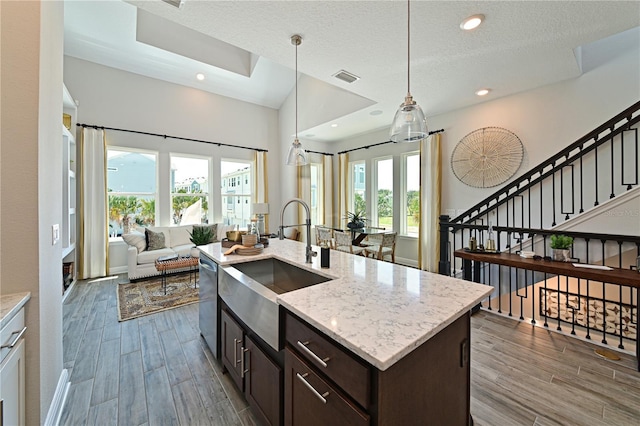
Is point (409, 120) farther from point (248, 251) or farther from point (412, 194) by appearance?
point (412, 194)

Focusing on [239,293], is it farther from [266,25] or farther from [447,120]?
[447,120]

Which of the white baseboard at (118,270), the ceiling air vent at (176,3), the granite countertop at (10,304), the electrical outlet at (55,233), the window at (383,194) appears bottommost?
the white baseboard at (118,270)

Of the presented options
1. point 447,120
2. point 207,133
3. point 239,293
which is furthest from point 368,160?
point 239,293

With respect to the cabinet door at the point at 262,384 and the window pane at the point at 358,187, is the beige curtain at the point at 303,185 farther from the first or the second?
the cabinet door at the point at 262,384

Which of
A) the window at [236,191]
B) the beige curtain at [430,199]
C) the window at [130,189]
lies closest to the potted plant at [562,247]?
the beige curtain at [430,199]

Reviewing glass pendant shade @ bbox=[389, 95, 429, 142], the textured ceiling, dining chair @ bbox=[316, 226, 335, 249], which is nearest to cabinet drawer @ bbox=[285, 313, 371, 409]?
glass pendant shade @ bbox=[389, 95, 429, 142]

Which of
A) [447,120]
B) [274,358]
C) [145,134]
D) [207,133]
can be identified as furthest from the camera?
[207,133]

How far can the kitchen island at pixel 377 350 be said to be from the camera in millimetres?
808

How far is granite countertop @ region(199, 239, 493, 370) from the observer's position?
815 mm

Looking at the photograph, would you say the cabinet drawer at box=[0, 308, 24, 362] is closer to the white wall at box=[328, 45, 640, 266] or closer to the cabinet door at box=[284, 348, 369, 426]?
the cabinet door at box=[284, 348, 369, 426]

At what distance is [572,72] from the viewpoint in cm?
316

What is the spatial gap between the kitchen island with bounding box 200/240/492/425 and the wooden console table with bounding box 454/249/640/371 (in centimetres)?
171

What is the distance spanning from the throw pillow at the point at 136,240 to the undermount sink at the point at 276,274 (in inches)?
137

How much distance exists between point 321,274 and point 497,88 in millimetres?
3868
